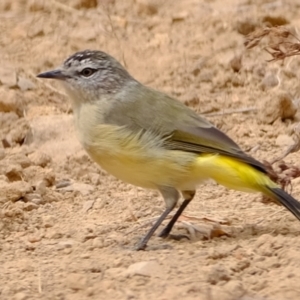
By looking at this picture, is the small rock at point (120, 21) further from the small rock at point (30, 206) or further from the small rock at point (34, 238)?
the small rock at point (34, 238)

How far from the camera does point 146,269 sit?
4.69 meters

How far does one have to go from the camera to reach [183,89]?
8836mm

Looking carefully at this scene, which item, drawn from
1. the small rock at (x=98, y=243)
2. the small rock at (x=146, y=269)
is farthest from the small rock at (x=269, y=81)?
the small rock at (x=146, y=269)

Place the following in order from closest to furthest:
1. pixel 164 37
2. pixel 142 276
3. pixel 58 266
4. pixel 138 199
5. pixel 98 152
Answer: pixel 142 276, pixel 58 266, pixel 98 152, pixel 138 199, pixel 164 37

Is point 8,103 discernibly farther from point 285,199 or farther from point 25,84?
point 285,199

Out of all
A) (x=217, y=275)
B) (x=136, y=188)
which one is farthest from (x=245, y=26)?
(x=217, y=275)

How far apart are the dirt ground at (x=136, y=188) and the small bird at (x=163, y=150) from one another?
33cm

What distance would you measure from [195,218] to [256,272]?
152 centimetres

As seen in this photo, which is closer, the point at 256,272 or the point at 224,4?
the point at 256,272

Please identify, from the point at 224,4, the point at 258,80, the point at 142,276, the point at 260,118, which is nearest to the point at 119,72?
the point at 142,276

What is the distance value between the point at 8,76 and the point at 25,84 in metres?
0.19

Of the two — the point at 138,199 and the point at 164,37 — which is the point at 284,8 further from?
the point at 138,199

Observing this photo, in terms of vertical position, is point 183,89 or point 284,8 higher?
point 284,8

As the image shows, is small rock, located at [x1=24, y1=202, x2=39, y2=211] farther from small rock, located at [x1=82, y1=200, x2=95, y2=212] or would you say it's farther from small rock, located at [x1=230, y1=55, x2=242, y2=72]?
small rock, located at [x1=230, y1=55, x2=242, y2=72]
